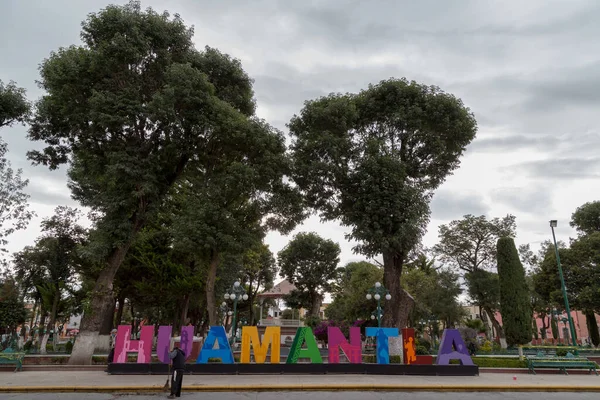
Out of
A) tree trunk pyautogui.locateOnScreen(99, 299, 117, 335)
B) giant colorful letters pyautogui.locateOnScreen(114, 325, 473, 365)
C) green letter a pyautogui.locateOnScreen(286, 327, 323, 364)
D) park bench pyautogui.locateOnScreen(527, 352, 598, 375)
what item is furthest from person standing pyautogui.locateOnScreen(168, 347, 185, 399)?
tree trunk pyautogui.locateOnScreen(99, 299, 117, 335)

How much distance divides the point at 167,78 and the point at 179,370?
13015 millimetres

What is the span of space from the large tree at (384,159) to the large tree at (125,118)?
Result: 13.4 ft

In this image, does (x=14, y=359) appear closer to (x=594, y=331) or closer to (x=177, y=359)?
(x=177, y=359)

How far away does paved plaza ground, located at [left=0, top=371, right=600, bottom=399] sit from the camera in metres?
10.8

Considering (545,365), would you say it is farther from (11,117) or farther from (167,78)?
(11,117)

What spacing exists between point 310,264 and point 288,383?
127 ft

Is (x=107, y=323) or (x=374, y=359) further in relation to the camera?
(x=107, y=323)

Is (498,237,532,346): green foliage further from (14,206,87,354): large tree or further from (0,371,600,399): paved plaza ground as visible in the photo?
(14,206,87,354): large tree

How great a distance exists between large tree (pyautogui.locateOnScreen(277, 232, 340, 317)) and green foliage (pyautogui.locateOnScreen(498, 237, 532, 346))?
28.3 metres

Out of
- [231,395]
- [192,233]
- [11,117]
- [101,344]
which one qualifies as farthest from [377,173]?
[101,344]

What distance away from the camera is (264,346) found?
13867mm

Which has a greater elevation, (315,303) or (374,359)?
(315,303)

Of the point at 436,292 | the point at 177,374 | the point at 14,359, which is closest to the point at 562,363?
the point at 177,374

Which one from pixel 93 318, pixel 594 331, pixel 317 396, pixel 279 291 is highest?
pixel 279 291
